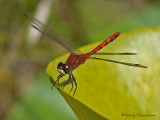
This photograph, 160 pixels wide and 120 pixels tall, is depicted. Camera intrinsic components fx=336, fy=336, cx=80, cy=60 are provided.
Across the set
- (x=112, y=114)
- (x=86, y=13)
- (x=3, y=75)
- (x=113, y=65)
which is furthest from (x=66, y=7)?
(x=112, y=114)

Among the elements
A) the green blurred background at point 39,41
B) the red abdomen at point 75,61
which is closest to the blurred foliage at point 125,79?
the red abdomen at point 75,61

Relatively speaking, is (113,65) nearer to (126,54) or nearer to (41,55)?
(126,54)

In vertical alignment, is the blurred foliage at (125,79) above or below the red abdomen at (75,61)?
below

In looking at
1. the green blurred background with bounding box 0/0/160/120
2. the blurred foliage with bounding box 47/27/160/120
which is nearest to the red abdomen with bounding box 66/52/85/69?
the blurred foliage with bounding box 47/27/160/120

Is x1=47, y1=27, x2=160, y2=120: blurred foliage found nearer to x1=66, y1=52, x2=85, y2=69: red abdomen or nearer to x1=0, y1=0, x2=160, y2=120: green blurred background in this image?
x1=66, y1=52, x2=85, y2=69: red abdomen

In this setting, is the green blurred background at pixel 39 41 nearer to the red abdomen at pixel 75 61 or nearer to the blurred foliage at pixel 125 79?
the red abdomen at pixel 75 61

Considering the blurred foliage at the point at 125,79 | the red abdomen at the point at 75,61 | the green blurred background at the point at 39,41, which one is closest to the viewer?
the blurred foliage at the point at 125,79
